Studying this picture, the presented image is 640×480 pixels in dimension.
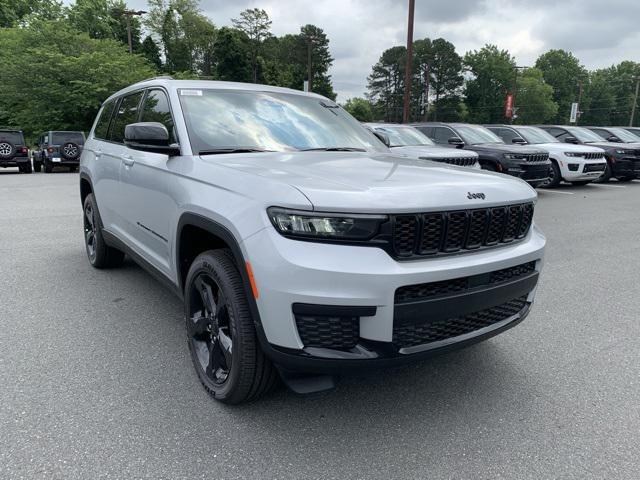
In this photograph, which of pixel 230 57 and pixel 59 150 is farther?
pixel 230 57

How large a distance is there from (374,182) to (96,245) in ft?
12.5

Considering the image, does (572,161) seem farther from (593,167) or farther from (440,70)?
(440,70)

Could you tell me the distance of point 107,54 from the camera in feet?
101

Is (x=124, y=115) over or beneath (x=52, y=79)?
beneath

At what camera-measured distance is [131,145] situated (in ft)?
10.3

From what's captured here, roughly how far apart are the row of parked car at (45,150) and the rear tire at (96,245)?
15.1 meters

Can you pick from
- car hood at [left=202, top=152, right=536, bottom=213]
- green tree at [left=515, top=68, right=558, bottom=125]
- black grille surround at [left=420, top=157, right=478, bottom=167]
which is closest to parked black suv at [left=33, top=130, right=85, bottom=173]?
black grille surround at [left=420, top=157, right=478, bottom=167]

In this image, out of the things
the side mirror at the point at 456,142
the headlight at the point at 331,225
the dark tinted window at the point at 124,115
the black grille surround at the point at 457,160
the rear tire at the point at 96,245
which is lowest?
the rear tire at the point at 96,245

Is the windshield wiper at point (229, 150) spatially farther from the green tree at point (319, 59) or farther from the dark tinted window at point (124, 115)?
the green tree at point (319, 59)

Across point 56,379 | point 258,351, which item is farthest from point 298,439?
point 56,379

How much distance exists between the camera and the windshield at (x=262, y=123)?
3.17 metres

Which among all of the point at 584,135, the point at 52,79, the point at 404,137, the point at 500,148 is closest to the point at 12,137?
the point at 52,79

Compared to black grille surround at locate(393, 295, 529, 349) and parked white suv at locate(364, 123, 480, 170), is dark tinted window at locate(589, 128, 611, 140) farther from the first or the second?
black grille surround at locate(393, 295, 529, 349)

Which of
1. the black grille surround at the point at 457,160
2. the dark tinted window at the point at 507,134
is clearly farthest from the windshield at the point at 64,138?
the dark tinted window at the point at 507,134
